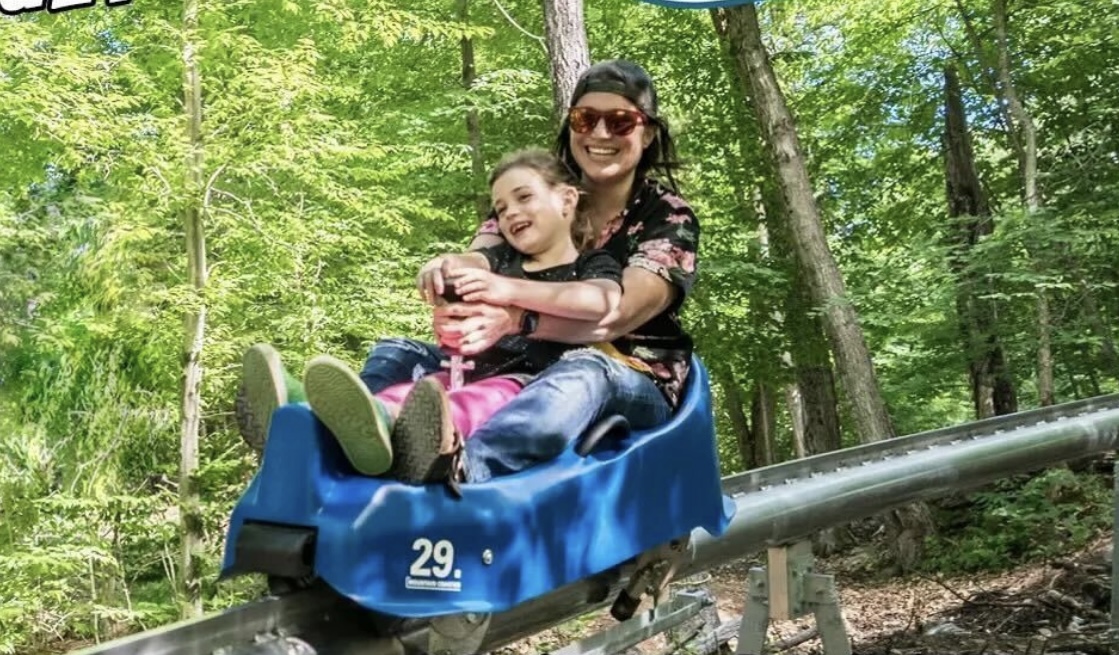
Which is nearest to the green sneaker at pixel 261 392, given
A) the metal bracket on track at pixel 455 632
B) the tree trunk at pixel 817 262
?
the metal bracket on track at pixel 455 632

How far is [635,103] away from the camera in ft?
6.93

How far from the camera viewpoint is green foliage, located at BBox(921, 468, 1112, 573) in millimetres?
6297

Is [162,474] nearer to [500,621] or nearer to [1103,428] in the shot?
[1103,428]

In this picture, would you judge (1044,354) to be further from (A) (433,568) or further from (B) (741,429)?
(A) (433,568)

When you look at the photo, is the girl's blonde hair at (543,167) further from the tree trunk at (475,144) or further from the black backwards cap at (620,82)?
the tree trunk at (475,144)

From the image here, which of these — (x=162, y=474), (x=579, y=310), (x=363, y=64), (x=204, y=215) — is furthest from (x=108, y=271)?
(x=579, y=310)

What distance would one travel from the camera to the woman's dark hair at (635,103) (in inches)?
83.0

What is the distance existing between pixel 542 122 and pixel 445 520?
7.49 metres

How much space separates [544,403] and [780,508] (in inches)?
37.1

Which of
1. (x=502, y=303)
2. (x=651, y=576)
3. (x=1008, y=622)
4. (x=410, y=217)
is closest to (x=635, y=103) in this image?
(x=502, y=303)

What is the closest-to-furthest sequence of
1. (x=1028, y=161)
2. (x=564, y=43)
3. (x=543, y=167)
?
(x=543, y=167) < (x=564, y=43) < (x=1028, y=161)

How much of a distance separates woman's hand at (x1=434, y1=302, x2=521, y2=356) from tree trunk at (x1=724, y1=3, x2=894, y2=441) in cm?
587

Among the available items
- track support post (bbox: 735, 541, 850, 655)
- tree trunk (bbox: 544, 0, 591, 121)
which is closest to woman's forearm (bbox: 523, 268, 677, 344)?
track support post (bbox: 735, 541, 850, 655)

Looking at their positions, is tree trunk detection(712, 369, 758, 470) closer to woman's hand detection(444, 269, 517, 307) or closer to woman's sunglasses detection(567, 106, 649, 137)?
woman's sunglasses detection(567, 106, 649, 137)
